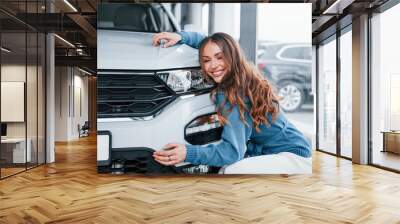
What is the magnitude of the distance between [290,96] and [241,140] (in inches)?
42.5

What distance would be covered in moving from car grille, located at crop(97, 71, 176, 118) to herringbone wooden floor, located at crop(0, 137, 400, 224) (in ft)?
3.57

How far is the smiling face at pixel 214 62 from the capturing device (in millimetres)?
6023

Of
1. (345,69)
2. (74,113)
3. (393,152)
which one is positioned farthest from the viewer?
(74,113)

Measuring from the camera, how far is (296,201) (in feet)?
15.0

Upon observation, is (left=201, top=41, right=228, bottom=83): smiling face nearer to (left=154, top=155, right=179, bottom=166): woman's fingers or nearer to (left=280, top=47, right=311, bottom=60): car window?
(left=280, top=47, right=311, bottom=60): car window

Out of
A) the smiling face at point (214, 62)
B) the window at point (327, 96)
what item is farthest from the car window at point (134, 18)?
the window at point (327, 96)

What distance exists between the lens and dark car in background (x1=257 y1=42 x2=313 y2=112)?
243 inches

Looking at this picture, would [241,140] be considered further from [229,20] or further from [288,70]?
[229,20]

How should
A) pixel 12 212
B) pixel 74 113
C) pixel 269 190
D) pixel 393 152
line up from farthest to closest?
pixel 74 113 < pixel 393 152 < pixel 269 190 < pixel 12 212

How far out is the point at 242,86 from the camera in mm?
6051

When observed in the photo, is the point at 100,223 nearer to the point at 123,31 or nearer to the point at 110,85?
the point at 110,85

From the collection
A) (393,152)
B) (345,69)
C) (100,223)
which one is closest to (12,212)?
(100,223)

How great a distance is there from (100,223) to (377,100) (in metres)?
6.07

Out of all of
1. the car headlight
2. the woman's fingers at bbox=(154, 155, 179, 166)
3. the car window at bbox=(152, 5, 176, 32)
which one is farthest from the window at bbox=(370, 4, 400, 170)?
the car window at bbox=(152, 5, 176, 32)
